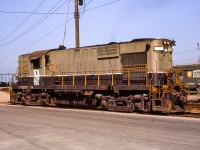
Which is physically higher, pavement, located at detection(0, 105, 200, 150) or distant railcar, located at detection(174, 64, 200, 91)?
distant railcar, located at detection(174, 64, 200, 91)

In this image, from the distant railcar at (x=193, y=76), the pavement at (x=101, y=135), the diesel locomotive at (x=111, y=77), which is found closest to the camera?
the pavement at (x=101, y=135)

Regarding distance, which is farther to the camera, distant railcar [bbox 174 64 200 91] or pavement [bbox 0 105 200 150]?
distant railcar [bbox 174 64 200 91]

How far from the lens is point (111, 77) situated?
17.6m

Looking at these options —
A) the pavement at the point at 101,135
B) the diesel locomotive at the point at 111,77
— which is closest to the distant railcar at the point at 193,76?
the diesel locomotive at the point at 111,77

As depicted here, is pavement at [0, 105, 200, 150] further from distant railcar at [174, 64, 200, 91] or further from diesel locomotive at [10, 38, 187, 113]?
distant railcar at [174, 64, 200, 91]

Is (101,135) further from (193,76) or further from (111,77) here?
(193,76)

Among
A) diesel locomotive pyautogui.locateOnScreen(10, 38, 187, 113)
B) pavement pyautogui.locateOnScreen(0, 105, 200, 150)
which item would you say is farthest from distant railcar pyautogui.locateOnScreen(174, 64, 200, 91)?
pavement pyautogui.locateOnScreen(0, 105, 200, 150)

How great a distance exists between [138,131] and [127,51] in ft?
24.3

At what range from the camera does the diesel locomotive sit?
15.8m

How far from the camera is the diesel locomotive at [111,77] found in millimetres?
15805

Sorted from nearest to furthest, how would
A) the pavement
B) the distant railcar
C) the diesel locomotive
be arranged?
1. the pavement
2. the diesel locomotive
3. the distant railcar

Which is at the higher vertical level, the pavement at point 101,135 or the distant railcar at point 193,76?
the distant railcar at point 193,76

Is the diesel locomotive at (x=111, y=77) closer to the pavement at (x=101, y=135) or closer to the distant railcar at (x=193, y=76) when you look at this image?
the pavement at (x=101, y=135)

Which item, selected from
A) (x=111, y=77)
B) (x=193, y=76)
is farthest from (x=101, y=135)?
(x=193, y=76)
